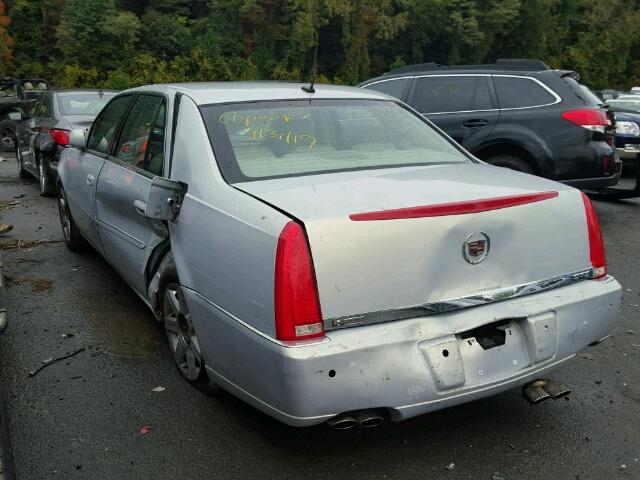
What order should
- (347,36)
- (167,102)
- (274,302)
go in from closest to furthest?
(274,302)
(167,102)
(347,36)

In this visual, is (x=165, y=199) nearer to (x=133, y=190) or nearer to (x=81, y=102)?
(x=133, y=190)

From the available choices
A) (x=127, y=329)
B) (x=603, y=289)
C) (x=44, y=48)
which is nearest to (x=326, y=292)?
(x=603, y=289)

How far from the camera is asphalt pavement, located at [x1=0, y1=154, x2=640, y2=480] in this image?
9.31ft

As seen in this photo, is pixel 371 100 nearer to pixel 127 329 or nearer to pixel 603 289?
pixel 603 289

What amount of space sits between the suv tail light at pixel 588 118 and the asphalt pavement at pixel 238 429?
10.8 ft

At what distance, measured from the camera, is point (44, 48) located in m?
52.1

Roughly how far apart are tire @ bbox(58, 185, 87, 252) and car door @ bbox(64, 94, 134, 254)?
37 cm

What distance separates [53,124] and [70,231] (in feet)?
10.5

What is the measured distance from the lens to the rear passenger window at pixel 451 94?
7.68 m

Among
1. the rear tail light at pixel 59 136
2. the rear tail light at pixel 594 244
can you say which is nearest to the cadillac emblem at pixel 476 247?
the rear tail light at pixel 594 244

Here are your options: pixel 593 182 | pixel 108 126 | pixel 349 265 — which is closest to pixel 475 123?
pixel 593 182

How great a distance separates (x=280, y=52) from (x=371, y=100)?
59.1m

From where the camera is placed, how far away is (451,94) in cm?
782

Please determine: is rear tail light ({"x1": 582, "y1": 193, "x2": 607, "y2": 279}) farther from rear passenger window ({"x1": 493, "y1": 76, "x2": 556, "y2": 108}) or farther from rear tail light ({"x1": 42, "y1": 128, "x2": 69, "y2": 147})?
rear tail light ({"x1": 42, "y1": 128, "x2": 69, "y2": 147})
